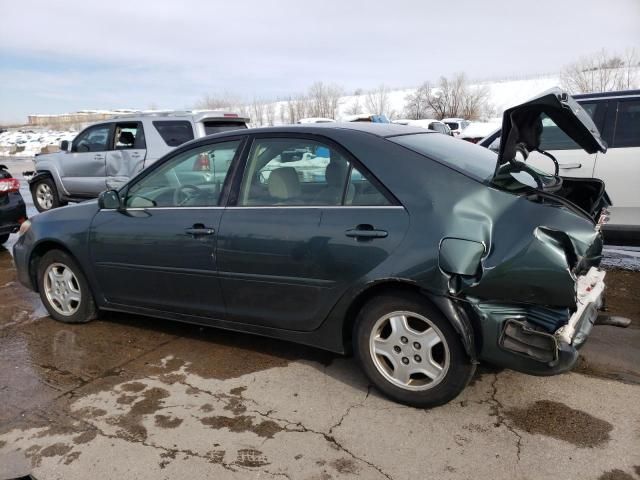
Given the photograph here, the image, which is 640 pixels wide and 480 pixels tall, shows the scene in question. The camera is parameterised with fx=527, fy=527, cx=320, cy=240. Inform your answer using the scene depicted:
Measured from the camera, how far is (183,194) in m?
3.91

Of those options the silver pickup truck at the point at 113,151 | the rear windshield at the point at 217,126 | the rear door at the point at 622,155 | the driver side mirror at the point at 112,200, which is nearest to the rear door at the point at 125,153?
the silver pickup truck at the point at 113,151

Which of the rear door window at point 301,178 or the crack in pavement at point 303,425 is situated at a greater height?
the rear door window at point 301,178

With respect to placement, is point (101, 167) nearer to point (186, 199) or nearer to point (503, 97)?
point (186, 199)

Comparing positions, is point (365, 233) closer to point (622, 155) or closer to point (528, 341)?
point (528, 341)

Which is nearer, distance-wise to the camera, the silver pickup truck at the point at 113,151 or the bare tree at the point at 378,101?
the silver pickup truck at the point at 113,151

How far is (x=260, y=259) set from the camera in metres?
3.39

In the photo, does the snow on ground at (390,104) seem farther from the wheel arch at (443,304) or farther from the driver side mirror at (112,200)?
the wheel arch at (443,304)

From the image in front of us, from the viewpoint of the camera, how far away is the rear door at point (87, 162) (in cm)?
959

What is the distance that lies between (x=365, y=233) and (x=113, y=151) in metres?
7.64

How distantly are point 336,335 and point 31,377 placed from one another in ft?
7.20

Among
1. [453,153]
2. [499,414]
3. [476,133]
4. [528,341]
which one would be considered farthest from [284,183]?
[476,133]

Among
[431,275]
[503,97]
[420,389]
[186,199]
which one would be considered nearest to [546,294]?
[431,275]

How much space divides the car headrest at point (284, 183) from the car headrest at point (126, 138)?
657 cm

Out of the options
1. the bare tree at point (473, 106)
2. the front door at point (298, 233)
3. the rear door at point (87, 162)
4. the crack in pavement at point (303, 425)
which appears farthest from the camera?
the bare tree at point (473, 106)
